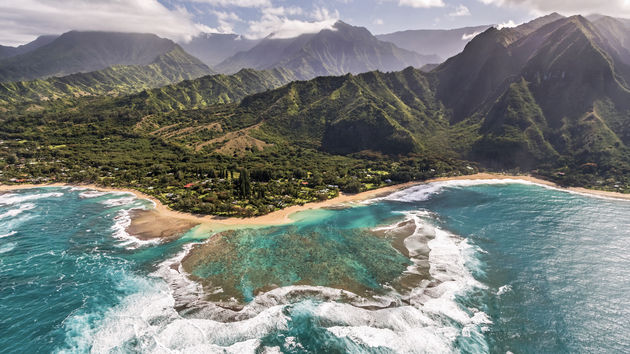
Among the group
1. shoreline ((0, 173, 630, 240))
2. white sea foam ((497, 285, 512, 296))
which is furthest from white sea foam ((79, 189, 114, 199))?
white sea foam ((497, 285, 512, 296))

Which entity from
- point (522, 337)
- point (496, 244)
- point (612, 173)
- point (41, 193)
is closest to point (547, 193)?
point (612, 173)

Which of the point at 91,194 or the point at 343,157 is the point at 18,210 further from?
the point at 343,157

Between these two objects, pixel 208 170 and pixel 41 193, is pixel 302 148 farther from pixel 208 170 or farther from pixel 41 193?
pixel 41 193

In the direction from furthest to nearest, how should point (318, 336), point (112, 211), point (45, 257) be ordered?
point (112, 211) < point (45, 257) < point (318, 336)

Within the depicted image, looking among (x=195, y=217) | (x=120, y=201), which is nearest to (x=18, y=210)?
(x=120, y=201)

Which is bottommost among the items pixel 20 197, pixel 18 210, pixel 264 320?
pixel 18 210

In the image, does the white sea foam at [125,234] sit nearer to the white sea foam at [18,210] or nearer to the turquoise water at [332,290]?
the turquoise water at [332,290]

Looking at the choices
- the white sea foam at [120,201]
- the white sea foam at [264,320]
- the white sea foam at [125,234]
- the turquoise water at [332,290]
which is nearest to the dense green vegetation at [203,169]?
A: the white sea foam at [120,201]
